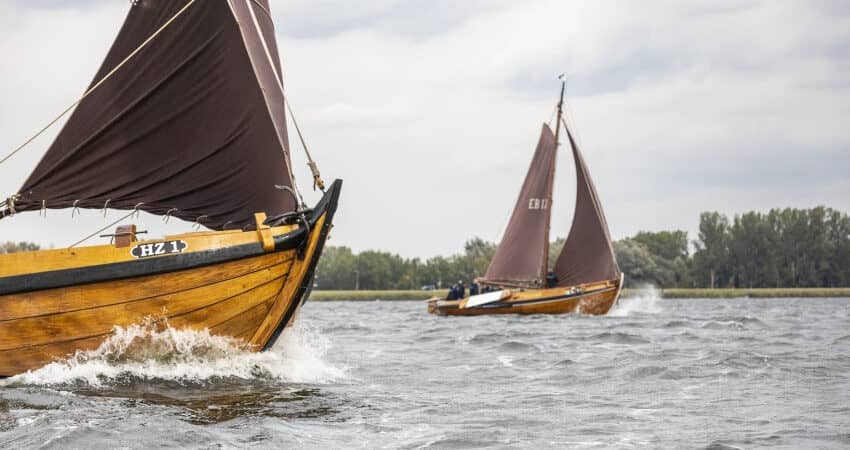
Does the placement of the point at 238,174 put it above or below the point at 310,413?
above

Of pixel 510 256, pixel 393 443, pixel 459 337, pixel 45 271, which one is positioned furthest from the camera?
pixel 510 256

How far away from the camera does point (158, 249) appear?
1230 cm

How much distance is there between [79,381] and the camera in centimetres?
1246

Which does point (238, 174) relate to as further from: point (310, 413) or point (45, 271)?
point (310, 413)

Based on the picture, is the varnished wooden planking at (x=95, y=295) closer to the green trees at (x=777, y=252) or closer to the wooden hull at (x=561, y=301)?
the wooden hull at (x=561, y=301)

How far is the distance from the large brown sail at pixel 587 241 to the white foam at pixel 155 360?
3294 cm

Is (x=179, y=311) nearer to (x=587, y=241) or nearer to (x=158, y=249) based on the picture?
(x=158, y=249)

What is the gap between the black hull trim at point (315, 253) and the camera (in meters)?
12.9

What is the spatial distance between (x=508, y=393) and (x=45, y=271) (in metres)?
6.00

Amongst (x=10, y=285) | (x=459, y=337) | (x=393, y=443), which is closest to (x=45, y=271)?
(x=10, y=285)

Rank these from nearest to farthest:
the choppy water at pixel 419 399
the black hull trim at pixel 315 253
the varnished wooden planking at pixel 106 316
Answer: the choppy water at pixel 419 399 → the varnished wooden planking at pixel 106 316 → the black hull trim at pixel 315 253

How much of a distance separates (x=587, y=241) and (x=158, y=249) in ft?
114

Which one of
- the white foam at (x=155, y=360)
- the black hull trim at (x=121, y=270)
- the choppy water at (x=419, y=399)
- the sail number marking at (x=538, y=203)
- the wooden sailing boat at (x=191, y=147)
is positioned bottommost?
the choppy water at (x=419, y=399)

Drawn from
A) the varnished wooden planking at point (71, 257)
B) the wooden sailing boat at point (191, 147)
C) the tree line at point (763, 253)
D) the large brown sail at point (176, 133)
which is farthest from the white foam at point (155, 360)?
the tree line at point (763, 253)
